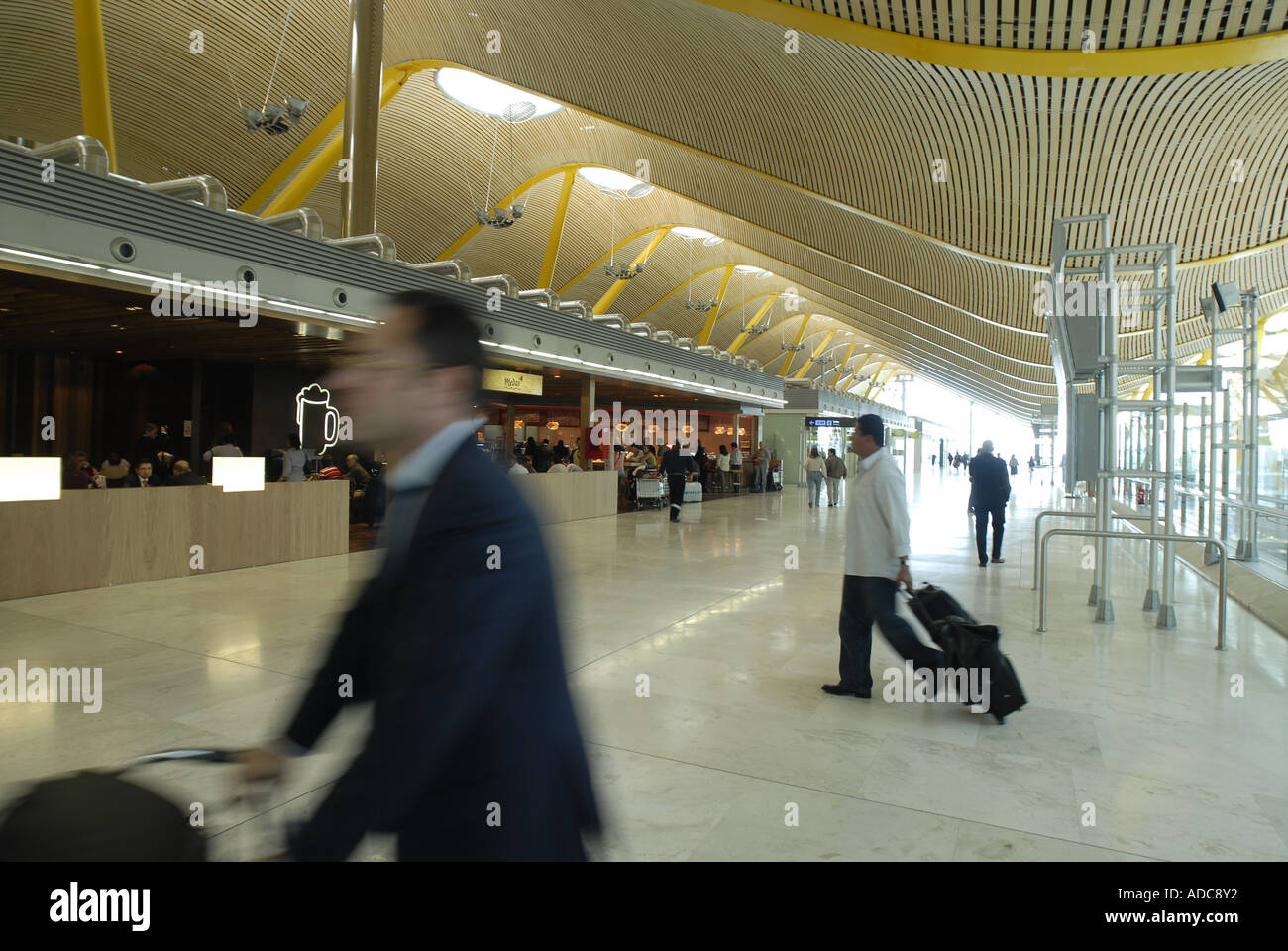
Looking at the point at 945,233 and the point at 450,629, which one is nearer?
the point at 450,629

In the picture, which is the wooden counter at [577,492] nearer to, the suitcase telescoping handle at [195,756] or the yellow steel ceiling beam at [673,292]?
the suitcase telescoping handle at [195,756]

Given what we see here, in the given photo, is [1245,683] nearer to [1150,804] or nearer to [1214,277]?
[1150,804]

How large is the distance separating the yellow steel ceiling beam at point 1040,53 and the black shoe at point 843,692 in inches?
259

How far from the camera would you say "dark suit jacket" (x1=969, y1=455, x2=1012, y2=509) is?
1028 cm

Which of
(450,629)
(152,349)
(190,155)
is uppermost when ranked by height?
(190,155)

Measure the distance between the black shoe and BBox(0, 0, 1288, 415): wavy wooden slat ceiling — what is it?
20.8 ft

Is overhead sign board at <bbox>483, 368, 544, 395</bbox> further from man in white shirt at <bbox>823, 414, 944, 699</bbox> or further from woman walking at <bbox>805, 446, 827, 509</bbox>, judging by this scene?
man in white shirt at <bbox>823, 414, 944, 699</bbox>

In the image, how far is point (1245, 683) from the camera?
17.0 feet

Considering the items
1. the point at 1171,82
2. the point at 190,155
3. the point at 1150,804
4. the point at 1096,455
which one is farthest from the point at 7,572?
the point at 190,155

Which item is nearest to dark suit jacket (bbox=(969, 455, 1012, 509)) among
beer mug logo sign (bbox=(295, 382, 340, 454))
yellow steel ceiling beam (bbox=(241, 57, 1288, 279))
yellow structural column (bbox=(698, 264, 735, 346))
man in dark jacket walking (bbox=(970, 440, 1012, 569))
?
man in dark jacket walking (bbox=(970, 440, 1012, 569))

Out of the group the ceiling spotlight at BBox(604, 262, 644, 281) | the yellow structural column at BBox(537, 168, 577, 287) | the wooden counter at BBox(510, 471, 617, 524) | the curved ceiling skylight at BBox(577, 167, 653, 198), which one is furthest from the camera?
the curved ceiling skylight at BBox(577, 167, 653, 198)

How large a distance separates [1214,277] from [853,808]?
59.8 ft

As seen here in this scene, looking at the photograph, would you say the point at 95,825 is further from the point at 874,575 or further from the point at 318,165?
the point at 318,165

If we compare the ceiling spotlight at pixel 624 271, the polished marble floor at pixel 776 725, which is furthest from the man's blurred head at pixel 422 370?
the ceiling spotlight at pixel 624 271
